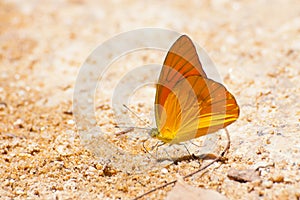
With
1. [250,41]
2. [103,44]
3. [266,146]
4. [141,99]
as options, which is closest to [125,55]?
[103,44]

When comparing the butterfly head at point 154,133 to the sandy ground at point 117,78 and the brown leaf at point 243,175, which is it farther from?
the brown leaf at point 243,175

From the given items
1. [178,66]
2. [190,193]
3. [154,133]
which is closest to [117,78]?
[154,133]

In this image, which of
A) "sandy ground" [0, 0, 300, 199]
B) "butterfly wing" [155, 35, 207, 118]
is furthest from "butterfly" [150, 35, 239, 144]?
"sandy ground" [0, 0, 300, 199]

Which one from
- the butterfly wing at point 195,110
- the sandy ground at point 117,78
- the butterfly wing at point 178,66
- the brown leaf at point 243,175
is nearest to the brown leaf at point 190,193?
the sandy ground at point 117,78

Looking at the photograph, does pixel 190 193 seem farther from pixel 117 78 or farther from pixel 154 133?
pixel 117 78

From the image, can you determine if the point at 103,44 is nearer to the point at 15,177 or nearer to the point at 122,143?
the point at 122,143

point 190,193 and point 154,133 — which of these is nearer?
point 190,193
